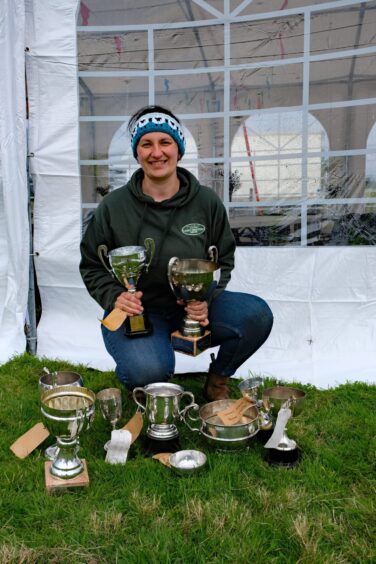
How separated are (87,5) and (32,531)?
2780 mm

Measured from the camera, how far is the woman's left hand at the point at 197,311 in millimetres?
2049

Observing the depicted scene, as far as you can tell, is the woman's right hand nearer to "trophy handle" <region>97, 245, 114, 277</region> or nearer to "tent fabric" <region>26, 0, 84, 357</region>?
"trophy handle" <region>97, 245, 114, 277</region>

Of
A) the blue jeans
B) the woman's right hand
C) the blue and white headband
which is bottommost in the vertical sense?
the blue jeans

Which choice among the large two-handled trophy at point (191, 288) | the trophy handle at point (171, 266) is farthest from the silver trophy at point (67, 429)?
the trophy handle at point (171, 266)

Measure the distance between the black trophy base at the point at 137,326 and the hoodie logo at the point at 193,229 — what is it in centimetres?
38

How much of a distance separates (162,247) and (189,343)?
Answer: 42 centimetres

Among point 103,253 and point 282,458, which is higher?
point 103,253

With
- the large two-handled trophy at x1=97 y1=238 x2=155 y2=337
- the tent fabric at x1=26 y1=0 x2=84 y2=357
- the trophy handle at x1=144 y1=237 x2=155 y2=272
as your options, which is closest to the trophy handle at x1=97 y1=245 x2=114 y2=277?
the large two-handled trophy at x1=97 y1=238 x2=155 y2=337

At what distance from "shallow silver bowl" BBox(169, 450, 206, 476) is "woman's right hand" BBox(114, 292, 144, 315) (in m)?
0.52

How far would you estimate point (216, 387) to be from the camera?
2375 millimetres

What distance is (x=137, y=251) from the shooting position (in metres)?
2.01

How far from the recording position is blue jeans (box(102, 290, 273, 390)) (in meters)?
2.04

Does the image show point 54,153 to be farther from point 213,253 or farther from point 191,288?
point 191,288

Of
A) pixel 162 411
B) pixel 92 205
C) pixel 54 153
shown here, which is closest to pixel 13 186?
pixel 54 153
